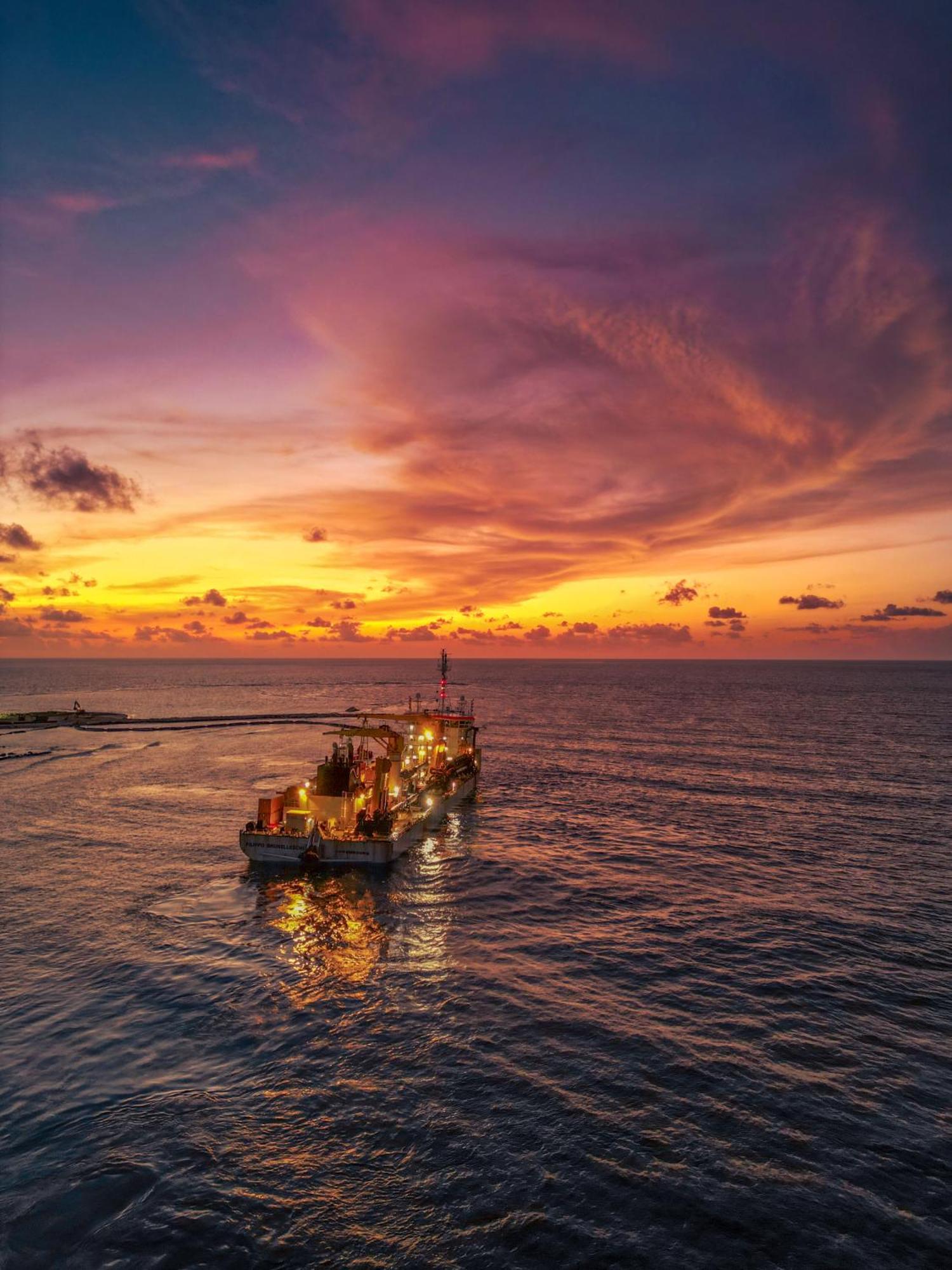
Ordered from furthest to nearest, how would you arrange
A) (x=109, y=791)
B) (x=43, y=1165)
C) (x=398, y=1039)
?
(x=109, y=791)
(x=398, y=1039)
(x=43, y=1165)

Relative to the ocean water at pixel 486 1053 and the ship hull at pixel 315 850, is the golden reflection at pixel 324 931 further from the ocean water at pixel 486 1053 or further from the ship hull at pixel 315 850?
the ship hull at pixel 315 850

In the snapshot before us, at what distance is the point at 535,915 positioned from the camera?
40.0 meters

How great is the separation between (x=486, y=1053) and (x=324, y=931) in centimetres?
1538

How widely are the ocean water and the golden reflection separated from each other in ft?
0.70

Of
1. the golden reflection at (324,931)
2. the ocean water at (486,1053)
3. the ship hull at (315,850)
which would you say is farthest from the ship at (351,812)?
the golden reflection at (324,931)

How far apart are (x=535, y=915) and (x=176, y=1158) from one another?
2335 cm

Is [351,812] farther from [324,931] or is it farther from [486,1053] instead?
[486,1053]

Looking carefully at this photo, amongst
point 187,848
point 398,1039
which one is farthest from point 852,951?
point 187,848

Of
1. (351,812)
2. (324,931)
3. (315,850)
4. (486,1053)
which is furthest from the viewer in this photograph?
(351,812)

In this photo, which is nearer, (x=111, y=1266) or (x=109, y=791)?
(x=111, y=1266)

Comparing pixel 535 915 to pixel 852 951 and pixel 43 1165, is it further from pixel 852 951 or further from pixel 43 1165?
pixel 43 1165

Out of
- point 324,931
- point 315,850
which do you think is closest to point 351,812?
point 315,850

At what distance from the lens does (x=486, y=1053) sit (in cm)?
2597

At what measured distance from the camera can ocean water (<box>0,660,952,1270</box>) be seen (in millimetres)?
18344
